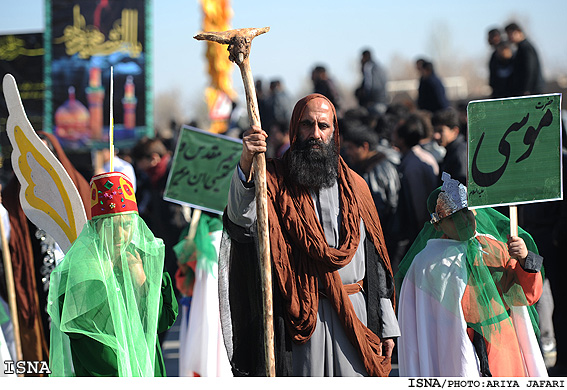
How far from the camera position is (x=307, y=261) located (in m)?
4.29

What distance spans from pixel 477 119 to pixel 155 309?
6.84ft

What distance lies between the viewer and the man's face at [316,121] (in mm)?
4445

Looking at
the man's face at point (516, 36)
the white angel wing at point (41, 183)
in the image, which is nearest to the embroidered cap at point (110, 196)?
the white angel wing at point (41, 183)

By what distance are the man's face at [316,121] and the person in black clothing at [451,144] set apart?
2.78 metres

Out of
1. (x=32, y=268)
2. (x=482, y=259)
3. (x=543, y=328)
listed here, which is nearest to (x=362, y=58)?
(x=543, y=328)

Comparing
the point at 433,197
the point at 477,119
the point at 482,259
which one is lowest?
the point at 482,259

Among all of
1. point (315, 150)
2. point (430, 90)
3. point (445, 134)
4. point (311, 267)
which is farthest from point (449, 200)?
point (430, 90)

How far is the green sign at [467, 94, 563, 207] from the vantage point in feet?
16.1

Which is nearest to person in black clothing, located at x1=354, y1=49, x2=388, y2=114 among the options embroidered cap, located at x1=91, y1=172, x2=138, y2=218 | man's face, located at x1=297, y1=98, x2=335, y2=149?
man's face, located at x1=297, y1=98, x2=335, y2=149

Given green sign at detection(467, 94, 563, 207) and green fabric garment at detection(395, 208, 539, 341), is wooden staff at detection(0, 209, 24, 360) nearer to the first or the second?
green fabric garment at detection(395, 208, 539, 341)

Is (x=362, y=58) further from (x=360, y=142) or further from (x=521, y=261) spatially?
(x=521, y=261)

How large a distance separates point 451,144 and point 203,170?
2.10 meters

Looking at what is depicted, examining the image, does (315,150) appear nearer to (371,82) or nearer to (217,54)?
(371,82)

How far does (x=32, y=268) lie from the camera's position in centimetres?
659
